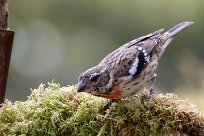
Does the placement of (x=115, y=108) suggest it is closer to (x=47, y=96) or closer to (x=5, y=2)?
(x=47, y=96)

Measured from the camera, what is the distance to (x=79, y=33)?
33.8ft

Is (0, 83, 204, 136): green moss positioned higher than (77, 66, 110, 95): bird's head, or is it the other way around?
(77, 66, 110, 95): bird's head

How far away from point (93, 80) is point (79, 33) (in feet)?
20.7

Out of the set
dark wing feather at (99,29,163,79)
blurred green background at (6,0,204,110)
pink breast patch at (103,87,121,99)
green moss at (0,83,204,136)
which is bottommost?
green moss at (0,83,204,136)

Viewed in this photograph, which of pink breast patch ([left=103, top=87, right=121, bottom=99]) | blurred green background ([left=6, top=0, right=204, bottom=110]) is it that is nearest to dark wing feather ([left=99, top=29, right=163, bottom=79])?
pink breast patch ([left=103, top=87, right=121, bottom=99])

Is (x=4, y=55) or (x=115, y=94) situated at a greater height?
(x=4, y=55)

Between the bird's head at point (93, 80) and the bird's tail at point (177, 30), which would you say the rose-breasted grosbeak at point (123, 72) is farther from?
the bird's tail at point (177, 30)

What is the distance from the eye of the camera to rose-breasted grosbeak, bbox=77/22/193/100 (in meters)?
4.03

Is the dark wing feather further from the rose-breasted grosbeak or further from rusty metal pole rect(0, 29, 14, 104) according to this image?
rusty metal pole rect(0, 29, 14, 104)

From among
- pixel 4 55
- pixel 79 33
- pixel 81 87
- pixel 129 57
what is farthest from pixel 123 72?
pixel 79 33

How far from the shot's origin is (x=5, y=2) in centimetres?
395

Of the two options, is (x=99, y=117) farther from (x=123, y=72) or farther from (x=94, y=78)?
(x=123, y=72)

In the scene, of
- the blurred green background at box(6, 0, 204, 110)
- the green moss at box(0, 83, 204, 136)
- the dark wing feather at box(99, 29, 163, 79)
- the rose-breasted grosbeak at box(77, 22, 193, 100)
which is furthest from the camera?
the blurred green background at box(6, 0, 204, 110)

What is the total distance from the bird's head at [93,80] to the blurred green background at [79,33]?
4.50m
